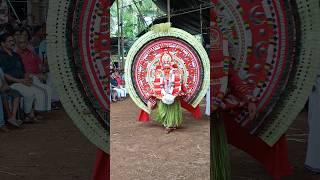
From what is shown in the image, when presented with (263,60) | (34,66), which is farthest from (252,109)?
(34,66)

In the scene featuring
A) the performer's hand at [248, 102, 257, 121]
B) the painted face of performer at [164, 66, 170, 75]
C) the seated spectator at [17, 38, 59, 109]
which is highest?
the painted face of performer at [164, 66, 170, 75]

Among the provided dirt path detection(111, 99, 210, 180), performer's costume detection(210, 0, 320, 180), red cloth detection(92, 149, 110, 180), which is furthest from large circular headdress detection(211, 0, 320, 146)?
red cloth detection(92, 149, 110, 180)

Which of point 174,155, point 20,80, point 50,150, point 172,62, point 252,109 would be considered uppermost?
point 172,62

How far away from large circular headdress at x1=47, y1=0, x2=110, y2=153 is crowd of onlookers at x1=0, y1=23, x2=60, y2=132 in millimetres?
47

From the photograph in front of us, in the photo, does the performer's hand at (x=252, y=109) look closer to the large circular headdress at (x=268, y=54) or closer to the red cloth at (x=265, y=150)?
the large circular headdress at (x=268, y=54)

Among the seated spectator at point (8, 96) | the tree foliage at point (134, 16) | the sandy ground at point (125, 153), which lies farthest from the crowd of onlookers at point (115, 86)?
the seated spectator at point (8, 96)

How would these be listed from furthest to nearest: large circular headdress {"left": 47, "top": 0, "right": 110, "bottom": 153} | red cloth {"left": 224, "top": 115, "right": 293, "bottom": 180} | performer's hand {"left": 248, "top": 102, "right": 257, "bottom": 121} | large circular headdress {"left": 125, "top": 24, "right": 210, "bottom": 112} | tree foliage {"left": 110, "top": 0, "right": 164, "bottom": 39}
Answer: large circular headdress {"left": 125, "top": 24, "right": 210, "bottom": 112}
red cloth {"left": 224, "top": 115, "right": 293, "bottom": 180}
performer's hand {"left": 248, "top": 102, "right": 257, "bottom": 121}
tree foliage {"left": 110, "top": 0, "right": 164, "bottom": 39}
large circular headdress {"left": 47, "top": 0, "right": 110, "bottom": 153}

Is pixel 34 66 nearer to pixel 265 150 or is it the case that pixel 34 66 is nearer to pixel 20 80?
pixel 20 80

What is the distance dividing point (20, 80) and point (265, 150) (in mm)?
987

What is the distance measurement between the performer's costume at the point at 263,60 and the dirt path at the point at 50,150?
0.49 metres

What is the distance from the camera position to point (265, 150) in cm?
161

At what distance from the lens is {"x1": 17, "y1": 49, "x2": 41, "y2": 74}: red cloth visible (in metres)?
1.18

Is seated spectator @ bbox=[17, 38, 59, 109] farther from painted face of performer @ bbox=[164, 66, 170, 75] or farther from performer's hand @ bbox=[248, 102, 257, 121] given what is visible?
painted face of performer @ bbox=[164, 66, 170, 75]

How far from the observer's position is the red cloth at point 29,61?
1.18m
